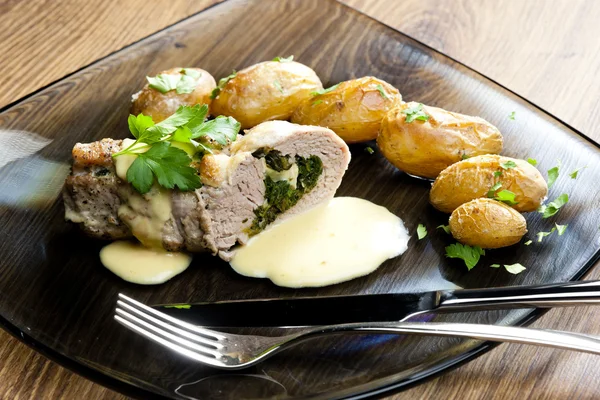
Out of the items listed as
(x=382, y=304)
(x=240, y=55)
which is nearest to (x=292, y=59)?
(x=240, y=55)

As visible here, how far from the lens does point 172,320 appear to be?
2391mm

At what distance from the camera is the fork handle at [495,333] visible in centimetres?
213

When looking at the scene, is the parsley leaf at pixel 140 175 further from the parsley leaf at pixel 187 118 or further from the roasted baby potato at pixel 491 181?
the roasted baby potato at pixel 491 181

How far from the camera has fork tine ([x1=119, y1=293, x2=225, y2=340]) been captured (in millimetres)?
2361

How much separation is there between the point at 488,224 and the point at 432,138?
46 cm

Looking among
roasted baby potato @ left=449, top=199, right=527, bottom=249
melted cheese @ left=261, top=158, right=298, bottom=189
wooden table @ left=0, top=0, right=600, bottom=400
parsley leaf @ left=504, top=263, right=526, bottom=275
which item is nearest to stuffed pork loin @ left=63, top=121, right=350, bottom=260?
melted cheese @ left=261, top=158, right=298, bottom=189

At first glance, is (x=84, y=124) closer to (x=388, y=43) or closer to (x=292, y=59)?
(x=292, y=59)

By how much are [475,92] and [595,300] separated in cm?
143

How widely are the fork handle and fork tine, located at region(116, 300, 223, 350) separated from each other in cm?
34

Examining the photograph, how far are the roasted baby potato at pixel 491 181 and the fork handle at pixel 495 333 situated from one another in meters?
0.75

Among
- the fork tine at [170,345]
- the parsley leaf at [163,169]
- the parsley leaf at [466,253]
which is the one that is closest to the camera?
the fork tine at [170,345]

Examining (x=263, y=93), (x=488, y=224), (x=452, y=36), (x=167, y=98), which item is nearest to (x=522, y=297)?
(x=488, y=224)

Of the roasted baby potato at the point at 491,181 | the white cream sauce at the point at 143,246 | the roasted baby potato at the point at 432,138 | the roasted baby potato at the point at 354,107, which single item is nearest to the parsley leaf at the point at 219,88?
the roasted baby potato at the point at 354,107

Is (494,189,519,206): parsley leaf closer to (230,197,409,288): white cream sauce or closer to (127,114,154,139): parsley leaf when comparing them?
(230,197,409,288): white cream sauce
